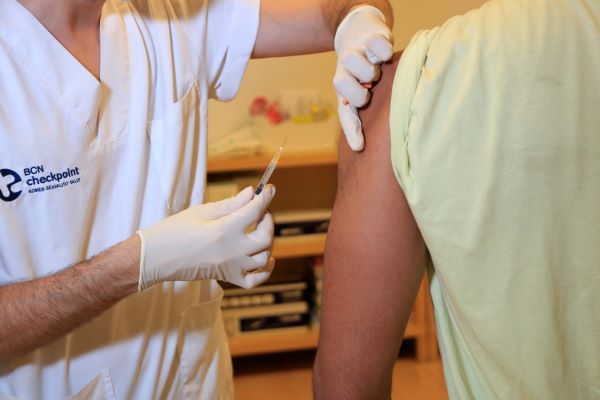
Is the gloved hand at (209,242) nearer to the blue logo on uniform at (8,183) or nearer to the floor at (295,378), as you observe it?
the blue logo on uniform at (8,183)

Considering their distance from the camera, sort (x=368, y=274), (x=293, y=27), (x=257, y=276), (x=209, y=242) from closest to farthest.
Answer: (x=368, y=274)
(x=209, y=242)
(x=257, y=276)
(x=293, y=27)

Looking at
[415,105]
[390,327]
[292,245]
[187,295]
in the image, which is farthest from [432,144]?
[292,245]

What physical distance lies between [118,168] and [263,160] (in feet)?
4.73

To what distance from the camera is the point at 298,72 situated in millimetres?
2859

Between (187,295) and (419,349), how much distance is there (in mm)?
1767

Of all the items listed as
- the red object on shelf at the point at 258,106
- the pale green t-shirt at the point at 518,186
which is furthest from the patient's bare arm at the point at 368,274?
the red object on shelf at the point at 258,106

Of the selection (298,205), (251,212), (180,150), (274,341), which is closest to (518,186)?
(251,212)

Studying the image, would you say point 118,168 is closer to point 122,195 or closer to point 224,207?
point 122,195

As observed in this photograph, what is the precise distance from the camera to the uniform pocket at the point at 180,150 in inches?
49.2

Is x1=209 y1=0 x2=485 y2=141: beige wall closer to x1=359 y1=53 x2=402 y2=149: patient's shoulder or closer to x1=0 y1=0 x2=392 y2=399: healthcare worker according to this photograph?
x1=0 y1=0 x2=392 y2=399: healthcare worker

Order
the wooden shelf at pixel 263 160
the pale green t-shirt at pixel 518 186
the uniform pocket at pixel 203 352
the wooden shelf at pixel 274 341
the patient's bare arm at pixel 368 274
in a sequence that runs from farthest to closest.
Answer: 1. the wooden shelf at pixel 274 341
2. the wooden shelf at pixel 263 160
3. the uniform pocket at pixel 203 352
4. the patient's bare arm at pixel 368 274
5. the pale green t-shirt at pixel 518 186

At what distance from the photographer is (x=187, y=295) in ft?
4.33

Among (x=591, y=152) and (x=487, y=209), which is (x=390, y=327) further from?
A: (x=591, y=152)

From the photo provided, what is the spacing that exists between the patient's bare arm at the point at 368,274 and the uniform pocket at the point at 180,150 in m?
0.37
